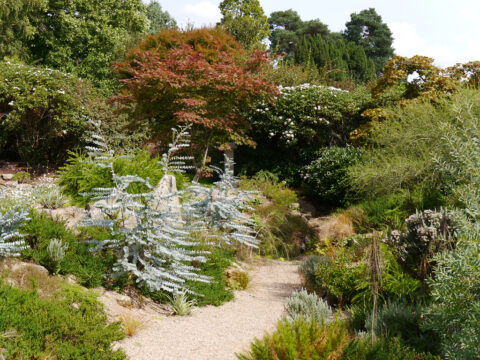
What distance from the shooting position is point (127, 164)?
26.3 ft

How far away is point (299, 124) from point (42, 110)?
24.8 feet

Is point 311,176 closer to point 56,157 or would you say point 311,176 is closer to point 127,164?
point 127,164

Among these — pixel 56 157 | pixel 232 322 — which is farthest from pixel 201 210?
pixel 56 157

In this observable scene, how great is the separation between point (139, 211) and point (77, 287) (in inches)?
42.2

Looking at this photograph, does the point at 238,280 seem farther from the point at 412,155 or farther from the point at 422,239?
the point at 412,155

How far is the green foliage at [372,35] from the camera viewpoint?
34.9 m

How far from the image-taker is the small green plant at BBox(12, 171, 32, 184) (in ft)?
38.1

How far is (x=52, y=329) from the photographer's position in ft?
10.8

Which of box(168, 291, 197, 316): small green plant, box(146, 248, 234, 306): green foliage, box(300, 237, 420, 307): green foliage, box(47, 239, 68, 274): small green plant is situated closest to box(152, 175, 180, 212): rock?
box(146, 248, 234, 306): green foliage

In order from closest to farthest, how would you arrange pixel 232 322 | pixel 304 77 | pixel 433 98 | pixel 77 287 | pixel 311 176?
pixel 77 287 < pixel 232 322 < pixel 433 98 < pixel 311 176 < pixel 304 77

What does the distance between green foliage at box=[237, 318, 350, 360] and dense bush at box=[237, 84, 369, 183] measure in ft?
30.2

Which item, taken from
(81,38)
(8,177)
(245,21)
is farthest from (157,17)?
(8,177)

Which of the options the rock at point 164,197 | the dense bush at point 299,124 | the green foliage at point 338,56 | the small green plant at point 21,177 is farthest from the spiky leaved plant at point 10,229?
the green foliage at point 338,56

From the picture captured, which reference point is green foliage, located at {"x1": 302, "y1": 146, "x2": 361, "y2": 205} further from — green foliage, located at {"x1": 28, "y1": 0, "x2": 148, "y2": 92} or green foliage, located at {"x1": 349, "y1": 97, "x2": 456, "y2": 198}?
green foliage, located at {"x1": 28, "y1": 0, "x2": 148, "y2": 92}
